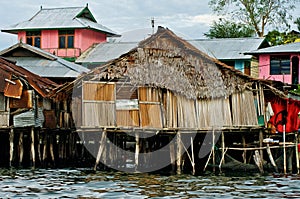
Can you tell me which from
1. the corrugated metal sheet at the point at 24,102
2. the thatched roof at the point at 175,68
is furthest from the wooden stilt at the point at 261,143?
the corrugated metal sheet at the point at 24,102

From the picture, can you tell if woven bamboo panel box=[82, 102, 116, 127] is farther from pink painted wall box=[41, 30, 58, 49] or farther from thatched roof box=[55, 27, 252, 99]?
pink painted wall box=[41, 30, 58, 49]

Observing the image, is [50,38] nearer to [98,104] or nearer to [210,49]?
[210,49]

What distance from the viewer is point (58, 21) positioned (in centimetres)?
4791

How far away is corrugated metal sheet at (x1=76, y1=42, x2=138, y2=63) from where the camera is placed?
43.8 metres

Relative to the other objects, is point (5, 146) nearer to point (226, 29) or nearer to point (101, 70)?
point (101, 70)

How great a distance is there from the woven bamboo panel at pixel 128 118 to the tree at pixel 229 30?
27.6 metres

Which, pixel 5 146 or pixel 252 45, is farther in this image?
pixel 252 45

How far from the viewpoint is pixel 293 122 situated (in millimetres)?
27922

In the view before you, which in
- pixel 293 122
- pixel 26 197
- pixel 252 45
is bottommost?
pixel 26 197

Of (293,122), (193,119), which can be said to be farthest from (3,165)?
(293,122)

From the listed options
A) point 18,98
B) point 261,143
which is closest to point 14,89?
point 18,98

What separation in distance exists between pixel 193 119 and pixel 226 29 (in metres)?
29.2

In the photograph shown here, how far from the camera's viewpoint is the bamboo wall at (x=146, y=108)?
84.0 feet

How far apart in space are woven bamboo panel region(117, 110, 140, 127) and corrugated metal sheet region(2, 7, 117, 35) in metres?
21.8
